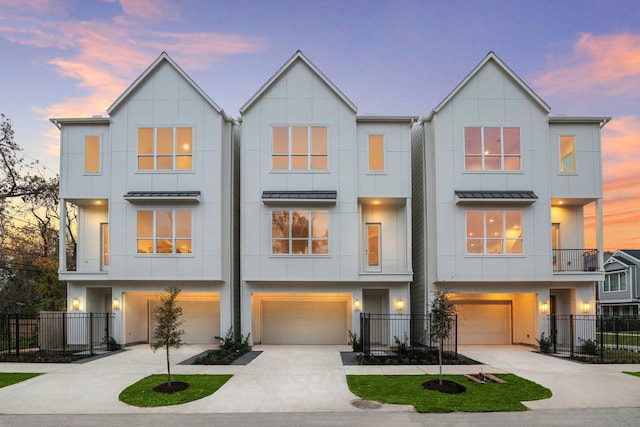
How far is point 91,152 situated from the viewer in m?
19.3

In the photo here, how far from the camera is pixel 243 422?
8.77 meters

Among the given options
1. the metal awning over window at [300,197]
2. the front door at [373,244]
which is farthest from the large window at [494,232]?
the metal awning over window at [300,197]

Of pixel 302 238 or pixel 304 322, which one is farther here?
pixel 304 322

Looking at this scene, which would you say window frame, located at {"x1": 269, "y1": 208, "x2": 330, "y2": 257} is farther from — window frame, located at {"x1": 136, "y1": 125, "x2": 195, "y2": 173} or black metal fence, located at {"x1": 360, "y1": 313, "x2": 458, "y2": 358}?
window frame, located at {"x1": 136, "y1": 125, "x2": 195, "y2": 173}

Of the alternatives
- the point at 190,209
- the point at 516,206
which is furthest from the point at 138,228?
the point at 516,206

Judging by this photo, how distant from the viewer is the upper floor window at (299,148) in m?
19.0

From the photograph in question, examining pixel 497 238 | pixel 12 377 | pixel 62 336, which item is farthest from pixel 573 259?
pixel 62 336

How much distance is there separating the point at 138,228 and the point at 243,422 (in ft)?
40.1

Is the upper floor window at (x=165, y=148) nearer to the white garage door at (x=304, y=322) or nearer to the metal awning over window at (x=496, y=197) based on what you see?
the white garage door at (x=304, y=322)

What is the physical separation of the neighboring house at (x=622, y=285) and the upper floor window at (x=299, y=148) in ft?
105

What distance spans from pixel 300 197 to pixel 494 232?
27.2ft

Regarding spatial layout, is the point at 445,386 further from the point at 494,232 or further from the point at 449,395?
the point at 494,232

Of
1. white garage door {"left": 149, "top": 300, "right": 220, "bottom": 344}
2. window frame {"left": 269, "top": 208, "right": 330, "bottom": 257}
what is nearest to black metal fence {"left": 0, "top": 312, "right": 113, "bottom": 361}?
white garage door {"left": 149, "top": 300, "right": 220, "bottom": 344}

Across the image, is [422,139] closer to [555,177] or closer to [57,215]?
[555,177]
